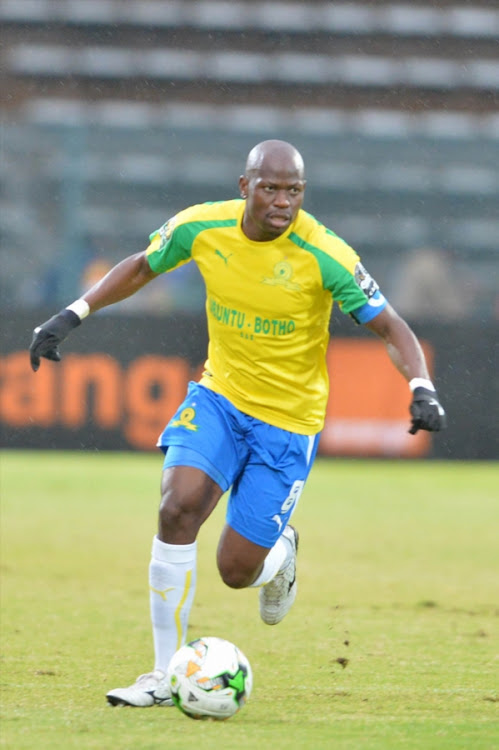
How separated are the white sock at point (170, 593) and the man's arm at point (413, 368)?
972 mm

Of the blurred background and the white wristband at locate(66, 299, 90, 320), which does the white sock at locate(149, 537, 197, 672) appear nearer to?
the white wristband at locate(66, 299, 90, 320)

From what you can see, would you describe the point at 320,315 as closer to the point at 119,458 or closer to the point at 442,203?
the point at 119,458

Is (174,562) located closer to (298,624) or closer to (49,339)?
(49,339)

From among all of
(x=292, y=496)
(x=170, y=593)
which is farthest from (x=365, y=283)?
(x=170, y=593)

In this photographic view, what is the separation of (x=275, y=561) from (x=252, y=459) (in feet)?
2.19

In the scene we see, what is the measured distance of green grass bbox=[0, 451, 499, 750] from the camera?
4195mm

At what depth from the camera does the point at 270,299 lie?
5.10 metres

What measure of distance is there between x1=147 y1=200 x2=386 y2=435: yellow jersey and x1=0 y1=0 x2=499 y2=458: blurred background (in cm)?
929

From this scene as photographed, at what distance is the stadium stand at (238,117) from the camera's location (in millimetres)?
16906

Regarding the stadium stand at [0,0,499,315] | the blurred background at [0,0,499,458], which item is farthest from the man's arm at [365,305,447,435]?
the stadium stand at [0,0,499,315]

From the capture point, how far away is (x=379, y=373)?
14477mm

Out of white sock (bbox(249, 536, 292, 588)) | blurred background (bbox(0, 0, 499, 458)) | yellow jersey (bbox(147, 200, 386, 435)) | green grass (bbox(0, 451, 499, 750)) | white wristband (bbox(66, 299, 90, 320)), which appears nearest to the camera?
green grass (bbox(0, 451, 499, 750))

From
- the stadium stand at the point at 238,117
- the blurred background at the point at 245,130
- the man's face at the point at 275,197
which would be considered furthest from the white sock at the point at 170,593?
the stadium stand at the point at 238,117

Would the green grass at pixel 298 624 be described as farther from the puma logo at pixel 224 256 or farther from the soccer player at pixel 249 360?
the puma logo at pixel 224 256
